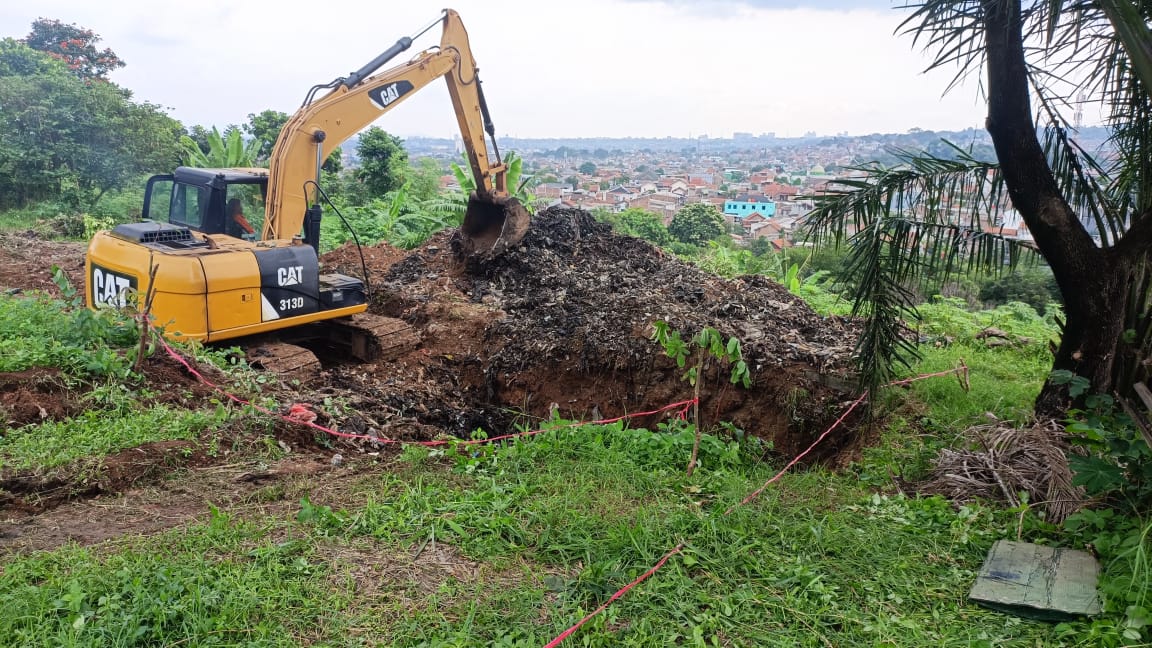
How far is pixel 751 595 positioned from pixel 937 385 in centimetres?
413

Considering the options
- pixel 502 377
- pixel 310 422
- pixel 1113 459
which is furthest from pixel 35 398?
pixel 1113 459

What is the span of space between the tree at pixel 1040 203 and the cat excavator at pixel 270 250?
16.8 feet

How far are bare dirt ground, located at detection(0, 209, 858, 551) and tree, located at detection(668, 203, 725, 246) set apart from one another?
14.8 m

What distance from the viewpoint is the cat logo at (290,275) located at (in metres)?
7.43

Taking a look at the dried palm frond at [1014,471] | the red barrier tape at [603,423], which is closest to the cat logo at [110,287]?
the red barrier tape at [603,423]

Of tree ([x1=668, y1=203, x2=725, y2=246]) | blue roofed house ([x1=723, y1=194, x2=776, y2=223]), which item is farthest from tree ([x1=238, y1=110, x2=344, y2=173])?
blue roofed house ([x1=723, y1=194, x2=776, y2=223])

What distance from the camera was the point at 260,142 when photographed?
20.2 meters

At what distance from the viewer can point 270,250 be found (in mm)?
7375

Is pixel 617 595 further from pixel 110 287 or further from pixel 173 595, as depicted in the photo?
pixel 110 287

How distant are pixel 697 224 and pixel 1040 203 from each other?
21.5m

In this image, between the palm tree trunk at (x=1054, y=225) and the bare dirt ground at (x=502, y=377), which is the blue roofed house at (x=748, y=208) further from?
the palm tree trunk at (x=1054, y=225)

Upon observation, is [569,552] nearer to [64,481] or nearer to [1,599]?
[1,599]

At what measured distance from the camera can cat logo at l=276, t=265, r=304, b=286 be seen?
292 inches

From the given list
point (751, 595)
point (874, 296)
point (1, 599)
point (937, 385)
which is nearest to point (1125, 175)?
point (874, 296)
